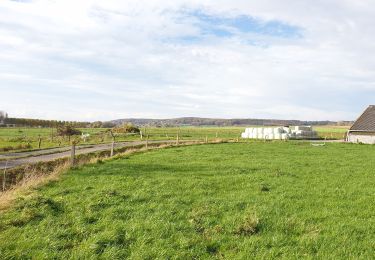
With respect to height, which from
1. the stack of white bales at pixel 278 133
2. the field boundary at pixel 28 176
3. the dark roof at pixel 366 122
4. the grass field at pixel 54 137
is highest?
the dark roof at pixel 366 122

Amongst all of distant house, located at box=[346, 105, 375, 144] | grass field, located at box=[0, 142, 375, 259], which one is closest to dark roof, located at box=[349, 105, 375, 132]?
distant house, located at box=[346, 105, 375, 144]

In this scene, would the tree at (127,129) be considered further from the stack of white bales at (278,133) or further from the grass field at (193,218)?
the grass field at (193,218)

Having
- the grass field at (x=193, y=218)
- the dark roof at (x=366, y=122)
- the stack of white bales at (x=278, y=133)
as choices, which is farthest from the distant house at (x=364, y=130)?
the grass field at (x=193, y=218)

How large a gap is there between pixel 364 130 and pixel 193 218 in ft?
192

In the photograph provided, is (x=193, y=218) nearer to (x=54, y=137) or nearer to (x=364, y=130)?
(x=54, y=137)

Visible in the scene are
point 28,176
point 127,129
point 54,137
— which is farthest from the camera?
point 127,129

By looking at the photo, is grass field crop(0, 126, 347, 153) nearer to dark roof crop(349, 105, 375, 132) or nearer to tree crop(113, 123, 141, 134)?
tree crop(113, 123, 141, 134)

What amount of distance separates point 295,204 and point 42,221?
7323 millimetres

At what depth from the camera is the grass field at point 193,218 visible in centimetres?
851

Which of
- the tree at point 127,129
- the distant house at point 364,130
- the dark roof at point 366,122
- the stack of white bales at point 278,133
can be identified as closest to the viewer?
the distant house at point 364,130

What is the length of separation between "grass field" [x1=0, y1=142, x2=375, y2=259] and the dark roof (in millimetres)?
48455

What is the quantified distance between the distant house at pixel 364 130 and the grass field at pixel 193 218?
47.6m

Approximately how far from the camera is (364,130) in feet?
206

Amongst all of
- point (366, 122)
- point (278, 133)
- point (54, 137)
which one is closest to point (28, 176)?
point (54, 137)
